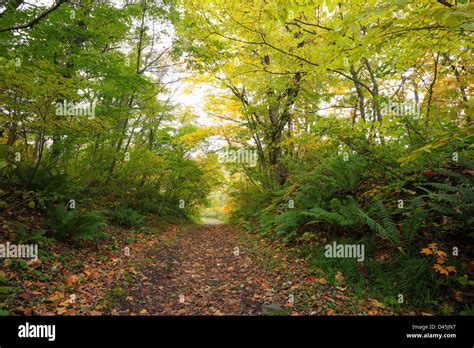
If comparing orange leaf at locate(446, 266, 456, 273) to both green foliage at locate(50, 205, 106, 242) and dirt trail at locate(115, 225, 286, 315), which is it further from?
green foliage at locate(50, 205, 106, 242)

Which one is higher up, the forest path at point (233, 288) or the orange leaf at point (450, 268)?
the orange leaf at point (450, 268)

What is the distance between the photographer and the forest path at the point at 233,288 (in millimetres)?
3936

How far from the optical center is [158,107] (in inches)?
517

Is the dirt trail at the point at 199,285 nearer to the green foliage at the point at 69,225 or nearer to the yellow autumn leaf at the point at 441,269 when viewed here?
the green foliage at the point at 69,225

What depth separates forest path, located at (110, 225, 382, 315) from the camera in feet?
12.9

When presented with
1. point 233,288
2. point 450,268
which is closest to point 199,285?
point 233,288

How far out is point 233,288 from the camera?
4941mm

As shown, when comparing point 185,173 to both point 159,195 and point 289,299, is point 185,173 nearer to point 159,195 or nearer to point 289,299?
point 159,195

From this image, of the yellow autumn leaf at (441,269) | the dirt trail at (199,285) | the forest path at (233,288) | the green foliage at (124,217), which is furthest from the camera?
the green foliage at (124,217)

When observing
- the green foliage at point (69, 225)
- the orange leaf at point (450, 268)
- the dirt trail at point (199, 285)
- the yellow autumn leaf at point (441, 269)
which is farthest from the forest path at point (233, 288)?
the green foliage at point (69, 225)

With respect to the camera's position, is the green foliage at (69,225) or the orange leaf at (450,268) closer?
the orange leaf at (450,268)

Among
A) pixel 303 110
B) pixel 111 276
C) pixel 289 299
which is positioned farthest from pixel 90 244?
pixel 303 110

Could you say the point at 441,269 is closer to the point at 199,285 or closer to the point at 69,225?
the point at 199,285
